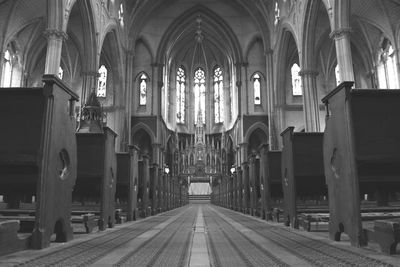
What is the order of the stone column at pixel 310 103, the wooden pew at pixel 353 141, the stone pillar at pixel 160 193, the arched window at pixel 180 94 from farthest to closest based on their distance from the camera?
the arched window at pixel 180 94
the stone column at pixel 310 103
the stone pillar at pixel 160 193
the wooden pew at pixel 353 141

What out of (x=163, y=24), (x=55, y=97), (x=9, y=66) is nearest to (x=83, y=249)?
(x=55, y=97)

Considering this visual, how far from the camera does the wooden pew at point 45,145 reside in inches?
136

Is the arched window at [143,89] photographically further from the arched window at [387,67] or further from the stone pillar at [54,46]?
the arched window at [387,67]

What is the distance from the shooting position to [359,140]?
3857 mm

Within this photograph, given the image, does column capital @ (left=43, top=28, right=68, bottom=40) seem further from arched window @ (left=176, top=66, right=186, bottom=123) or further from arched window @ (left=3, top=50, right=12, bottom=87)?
arched window @ (left=176, top=66, right=186, bottom=123)

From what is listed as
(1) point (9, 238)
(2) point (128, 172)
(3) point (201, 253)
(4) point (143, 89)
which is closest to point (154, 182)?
(2) point (128, 172)

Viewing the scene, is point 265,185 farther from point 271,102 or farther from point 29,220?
point 271,102

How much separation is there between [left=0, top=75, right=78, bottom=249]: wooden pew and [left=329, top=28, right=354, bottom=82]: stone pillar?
1144 cm

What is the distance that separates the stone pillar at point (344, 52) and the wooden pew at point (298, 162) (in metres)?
7.89

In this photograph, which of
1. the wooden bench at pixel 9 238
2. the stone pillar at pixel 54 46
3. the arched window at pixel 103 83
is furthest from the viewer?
the arched window at pixel 103 83

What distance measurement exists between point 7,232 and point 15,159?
2.67 ft

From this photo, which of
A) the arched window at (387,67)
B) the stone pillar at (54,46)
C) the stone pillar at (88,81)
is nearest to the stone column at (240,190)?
the stone pillar at (54,46)

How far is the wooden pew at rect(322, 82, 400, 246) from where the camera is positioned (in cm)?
359

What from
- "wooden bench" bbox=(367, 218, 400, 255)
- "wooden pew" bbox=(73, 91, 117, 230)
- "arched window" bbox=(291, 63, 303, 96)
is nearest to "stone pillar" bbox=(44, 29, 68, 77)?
"wooden pew" bbox=(73, 91, 117, 230)
